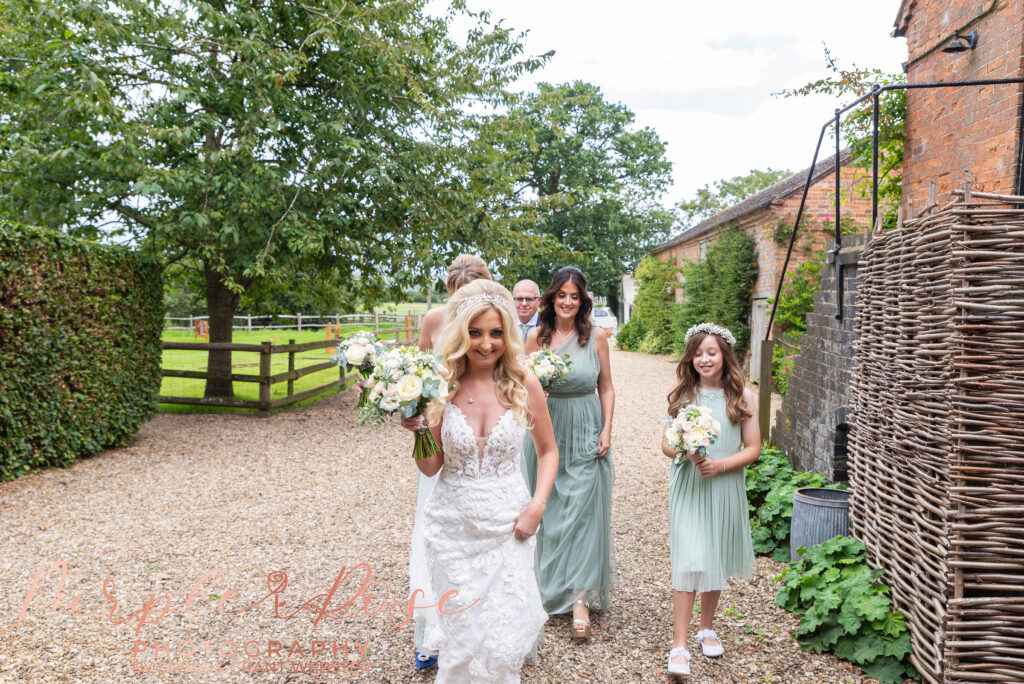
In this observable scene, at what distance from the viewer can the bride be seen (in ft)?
8.96

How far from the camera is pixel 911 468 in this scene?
3.49 metres

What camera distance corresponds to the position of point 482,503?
110 inches

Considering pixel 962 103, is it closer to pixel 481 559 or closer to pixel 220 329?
pixel 481 559

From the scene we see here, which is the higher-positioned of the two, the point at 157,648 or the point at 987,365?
the point at 987,365

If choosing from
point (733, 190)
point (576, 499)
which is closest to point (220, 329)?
point (576, 499)

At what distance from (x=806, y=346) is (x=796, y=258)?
33.3 feet

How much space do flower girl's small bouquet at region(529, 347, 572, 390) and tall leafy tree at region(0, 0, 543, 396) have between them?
642 cm

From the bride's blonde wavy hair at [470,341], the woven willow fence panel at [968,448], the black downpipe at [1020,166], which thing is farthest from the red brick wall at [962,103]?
the bride's blonde wavy hair at [470,341]

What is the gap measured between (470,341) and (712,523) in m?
1.91

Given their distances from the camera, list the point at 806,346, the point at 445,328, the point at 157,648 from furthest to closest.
Answer: the point at 806,346, the point at 157,648, the point at 445,328

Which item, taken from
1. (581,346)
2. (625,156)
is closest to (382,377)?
(581,346)

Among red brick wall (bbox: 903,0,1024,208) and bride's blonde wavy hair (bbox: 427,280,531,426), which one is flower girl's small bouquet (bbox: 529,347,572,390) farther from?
red brick wall (bbox: 903,0,1024,208)

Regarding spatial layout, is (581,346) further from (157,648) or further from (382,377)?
(157,648)

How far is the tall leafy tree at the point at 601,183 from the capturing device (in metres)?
34.8
